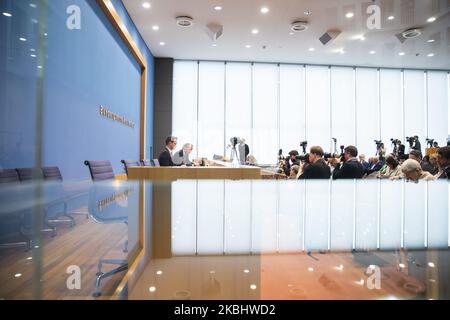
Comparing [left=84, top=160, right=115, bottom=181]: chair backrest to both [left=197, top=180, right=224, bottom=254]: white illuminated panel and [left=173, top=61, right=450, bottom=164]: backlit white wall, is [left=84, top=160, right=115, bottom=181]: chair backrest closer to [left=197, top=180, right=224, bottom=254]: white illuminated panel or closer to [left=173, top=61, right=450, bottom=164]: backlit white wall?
[left=197, top=180, right=224, bottom=254]: white illuminated panel

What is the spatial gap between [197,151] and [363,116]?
19.4 feet

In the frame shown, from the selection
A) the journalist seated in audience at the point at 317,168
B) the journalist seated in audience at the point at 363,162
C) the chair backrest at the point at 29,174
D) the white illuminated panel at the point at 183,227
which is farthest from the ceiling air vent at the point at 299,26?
the white illuminated panel at the point at 183,227

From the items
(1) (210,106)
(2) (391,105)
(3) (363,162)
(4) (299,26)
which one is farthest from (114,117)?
(2) (391,105)

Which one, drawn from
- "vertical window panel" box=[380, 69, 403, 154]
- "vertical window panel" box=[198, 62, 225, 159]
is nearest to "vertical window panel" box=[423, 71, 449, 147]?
"vertical window panel" box=[380, 69, 403, 154]

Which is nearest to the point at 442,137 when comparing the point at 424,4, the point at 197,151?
the point at 424,4

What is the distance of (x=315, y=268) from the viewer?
76 cm

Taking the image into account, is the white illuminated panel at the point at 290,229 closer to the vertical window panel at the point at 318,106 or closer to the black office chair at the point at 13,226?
the black office chair at the point at 13,226

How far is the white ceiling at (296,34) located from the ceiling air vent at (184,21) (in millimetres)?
122

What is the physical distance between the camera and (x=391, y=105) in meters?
10.4

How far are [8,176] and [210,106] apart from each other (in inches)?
294

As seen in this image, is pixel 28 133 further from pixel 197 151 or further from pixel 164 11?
pixel 197 151

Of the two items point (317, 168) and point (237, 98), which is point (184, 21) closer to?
point (237, 98)

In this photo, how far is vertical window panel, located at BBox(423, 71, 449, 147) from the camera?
34.6 feet
